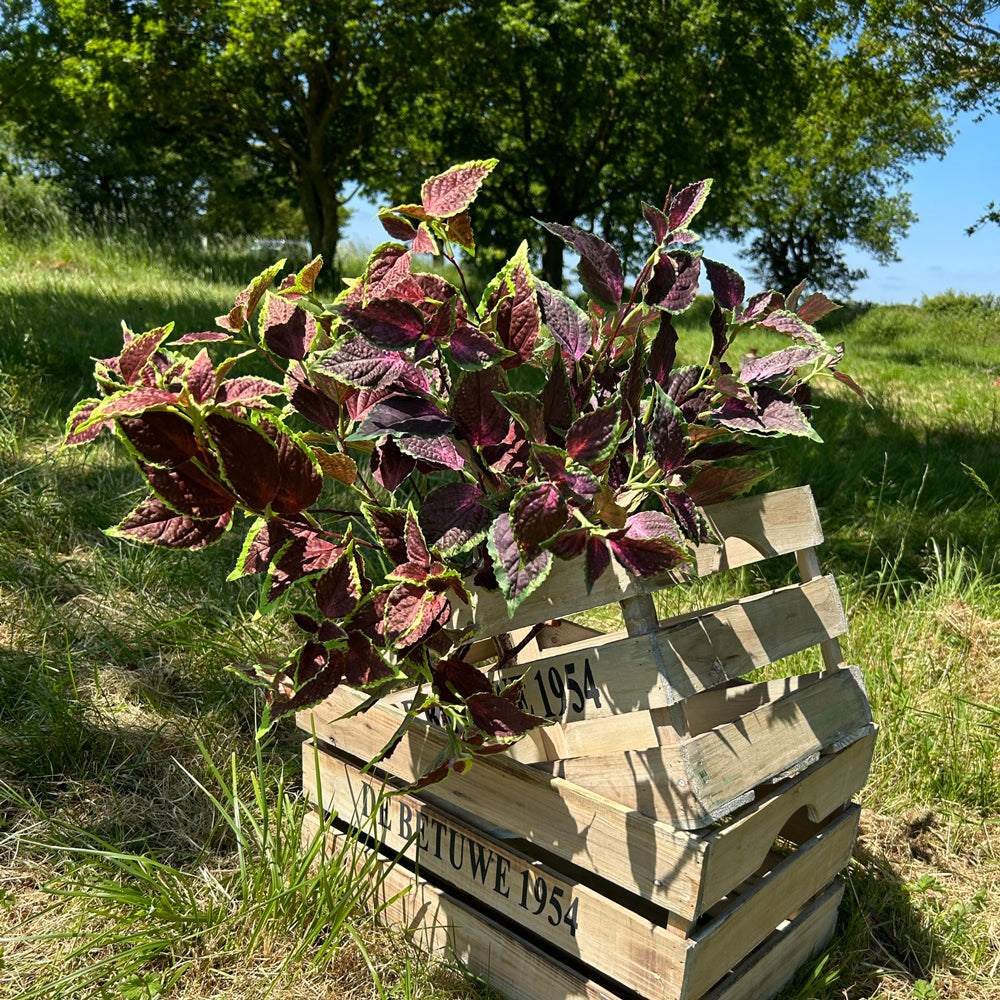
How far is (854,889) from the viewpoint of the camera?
2057mm

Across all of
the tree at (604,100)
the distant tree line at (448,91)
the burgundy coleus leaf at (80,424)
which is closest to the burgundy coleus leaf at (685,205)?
the burgundy coleus leaf at (80,424)

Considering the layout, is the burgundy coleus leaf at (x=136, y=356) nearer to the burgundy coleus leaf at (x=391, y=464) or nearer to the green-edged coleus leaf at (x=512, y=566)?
the burgundy coleus leaf at (x=391, y=464)

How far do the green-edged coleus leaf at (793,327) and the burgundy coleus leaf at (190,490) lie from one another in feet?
2.80

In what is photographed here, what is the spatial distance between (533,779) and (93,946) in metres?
0.90

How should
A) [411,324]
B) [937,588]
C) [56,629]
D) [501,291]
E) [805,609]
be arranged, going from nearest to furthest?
[411,324]
[501,291]
[805,609]
[56,629]
[937,588]

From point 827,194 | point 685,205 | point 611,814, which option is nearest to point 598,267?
point 685,205

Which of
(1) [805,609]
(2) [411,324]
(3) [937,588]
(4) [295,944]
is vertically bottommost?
(4) [295,944]

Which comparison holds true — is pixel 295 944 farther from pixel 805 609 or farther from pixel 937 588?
pixel 937 588

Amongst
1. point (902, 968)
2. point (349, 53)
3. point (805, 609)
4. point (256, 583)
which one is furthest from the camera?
point (349, 53)

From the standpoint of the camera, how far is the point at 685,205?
4.55 ft

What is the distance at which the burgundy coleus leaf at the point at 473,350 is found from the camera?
1185 millimetres

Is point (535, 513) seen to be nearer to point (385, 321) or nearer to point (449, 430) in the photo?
point (449, 430)

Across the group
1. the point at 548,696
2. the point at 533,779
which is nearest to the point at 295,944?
the point at 533,779

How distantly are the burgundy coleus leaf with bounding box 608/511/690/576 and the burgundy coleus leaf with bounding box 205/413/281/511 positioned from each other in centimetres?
48
